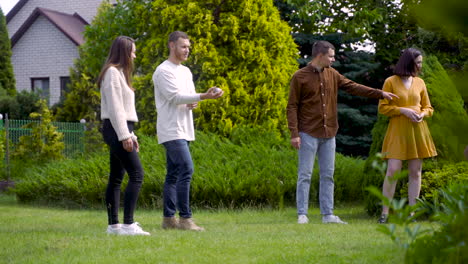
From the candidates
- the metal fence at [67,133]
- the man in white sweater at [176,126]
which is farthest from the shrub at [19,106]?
the man in white sweater at [176,126]

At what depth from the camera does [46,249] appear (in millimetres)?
4766

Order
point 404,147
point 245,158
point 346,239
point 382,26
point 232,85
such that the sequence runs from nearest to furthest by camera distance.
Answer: point 346,239 → point 404,147 → point 245,158 → point 232,85 → point 382,26

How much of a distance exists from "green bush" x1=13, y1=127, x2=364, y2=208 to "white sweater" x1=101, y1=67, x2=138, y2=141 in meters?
3.28

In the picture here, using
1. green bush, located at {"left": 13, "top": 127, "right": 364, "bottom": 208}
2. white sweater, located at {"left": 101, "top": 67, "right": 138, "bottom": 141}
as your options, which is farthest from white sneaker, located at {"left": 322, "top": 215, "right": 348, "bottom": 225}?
white sweater, located at {"left": 101, "top": 67, "right": 138, "bottom": 141}

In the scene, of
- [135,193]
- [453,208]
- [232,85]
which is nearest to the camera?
[453,208]

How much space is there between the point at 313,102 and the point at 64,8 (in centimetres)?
3013

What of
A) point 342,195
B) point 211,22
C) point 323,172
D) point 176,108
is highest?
point 211,22

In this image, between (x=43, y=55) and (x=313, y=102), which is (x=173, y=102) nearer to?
(x=313, y=102)


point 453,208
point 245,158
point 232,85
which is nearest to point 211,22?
point 232,85

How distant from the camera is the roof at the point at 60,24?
28750 millimetres

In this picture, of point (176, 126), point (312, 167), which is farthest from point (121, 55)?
point (312, 167)

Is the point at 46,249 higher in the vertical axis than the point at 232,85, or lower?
lower

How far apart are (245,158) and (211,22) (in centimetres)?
294

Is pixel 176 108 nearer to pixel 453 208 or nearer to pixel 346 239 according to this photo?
pixel 346 239
